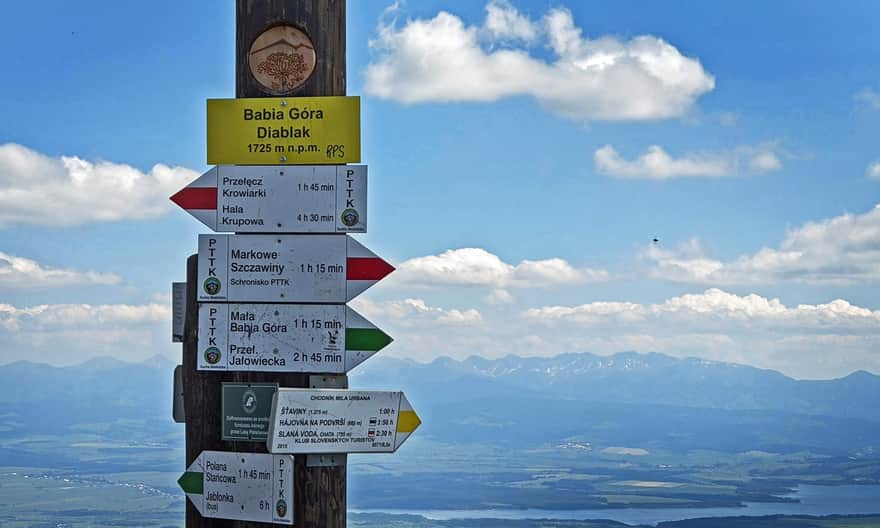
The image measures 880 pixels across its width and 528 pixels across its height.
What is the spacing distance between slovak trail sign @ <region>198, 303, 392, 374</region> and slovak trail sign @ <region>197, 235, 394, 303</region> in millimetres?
63

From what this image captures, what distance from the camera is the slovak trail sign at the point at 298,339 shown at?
5.52 metres

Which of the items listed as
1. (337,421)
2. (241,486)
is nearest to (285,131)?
(337,421)

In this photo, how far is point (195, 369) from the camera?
5746 mm

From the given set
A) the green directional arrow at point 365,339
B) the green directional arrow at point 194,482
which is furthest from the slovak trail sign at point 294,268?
the green directional arrow at point 194,482

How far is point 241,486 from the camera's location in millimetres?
5605

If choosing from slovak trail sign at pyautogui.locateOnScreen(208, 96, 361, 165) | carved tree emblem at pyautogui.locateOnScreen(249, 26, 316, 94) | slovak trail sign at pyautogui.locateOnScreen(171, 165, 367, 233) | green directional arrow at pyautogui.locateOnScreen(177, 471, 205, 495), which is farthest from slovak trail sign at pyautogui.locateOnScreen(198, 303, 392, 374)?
carved tree emblem at pyautogui.locateOnScreen(249, 26, 316, 94)

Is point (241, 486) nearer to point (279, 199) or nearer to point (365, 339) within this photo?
point (365, 339)

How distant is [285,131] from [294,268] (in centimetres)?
73

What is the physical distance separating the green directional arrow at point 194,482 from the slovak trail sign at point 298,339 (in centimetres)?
64

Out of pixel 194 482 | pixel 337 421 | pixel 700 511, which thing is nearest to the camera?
pixel 337 421

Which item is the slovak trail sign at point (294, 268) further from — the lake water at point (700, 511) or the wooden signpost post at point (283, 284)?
the lake water at point (700, 511)

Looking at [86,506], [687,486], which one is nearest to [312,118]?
[86,506]

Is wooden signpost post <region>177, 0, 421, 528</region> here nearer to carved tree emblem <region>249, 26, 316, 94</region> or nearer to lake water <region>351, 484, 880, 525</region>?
carved tree emblem <region>249, 26, 316, 94</region>

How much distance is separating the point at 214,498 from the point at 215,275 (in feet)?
3.94
